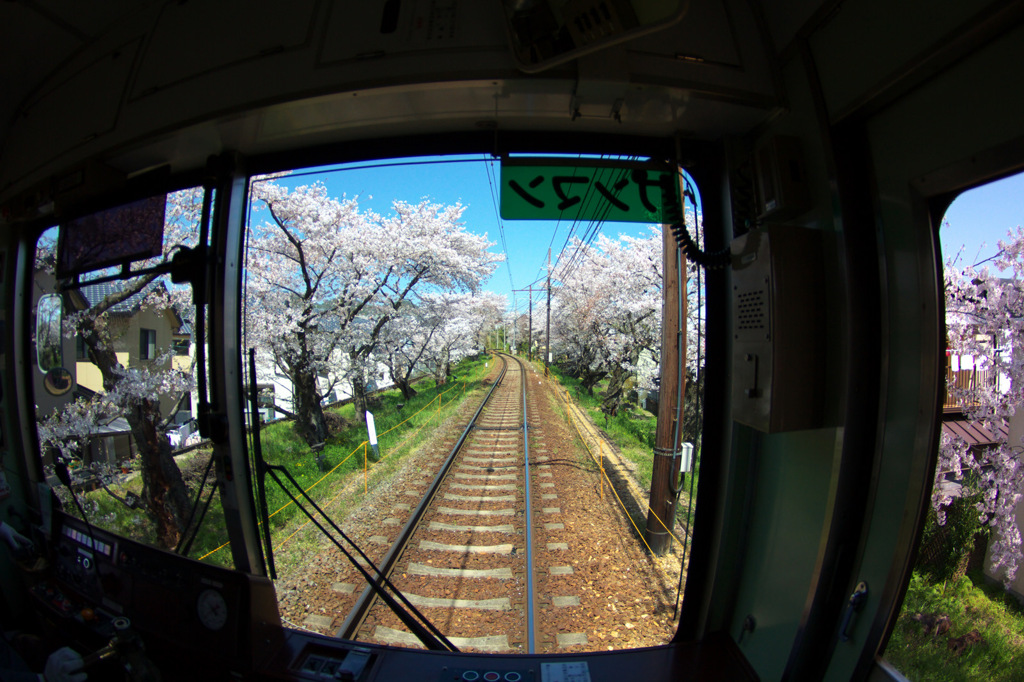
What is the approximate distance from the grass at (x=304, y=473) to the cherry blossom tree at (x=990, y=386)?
10.8ft

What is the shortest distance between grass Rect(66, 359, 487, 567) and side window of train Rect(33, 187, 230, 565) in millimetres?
27

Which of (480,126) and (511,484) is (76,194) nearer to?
(480,126)

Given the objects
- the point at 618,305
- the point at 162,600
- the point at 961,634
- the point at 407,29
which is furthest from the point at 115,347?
the point at 618,305

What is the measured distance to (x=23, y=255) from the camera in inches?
97.2

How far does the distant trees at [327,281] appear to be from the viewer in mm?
7133

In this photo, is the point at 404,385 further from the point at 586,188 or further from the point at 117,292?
the point at 586,188

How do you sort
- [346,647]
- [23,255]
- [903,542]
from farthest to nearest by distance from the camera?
[23,255], [346,647], [903,542]

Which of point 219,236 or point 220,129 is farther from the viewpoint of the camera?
point 219,236

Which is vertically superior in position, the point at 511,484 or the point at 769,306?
the point at 769,306

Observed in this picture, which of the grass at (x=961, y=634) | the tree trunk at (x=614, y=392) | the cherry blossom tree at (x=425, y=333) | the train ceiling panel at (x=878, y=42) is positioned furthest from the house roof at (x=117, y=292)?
the tree trunk at (x=614, y=392)

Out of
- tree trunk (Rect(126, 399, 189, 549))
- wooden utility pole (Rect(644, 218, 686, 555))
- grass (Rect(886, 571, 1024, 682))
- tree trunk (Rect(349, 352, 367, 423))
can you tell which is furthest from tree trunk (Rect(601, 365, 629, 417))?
tree trunk (Rect(126, 399, 189, 549))

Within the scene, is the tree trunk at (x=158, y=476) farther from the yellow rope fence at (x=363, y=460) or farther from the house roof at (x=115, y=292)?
the house roof at (x=115, y=292)

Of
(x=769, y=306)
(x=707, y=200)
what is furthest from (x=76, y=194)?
(x=769, y=306)

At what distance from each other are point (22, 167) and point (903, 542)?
14.6 ft
